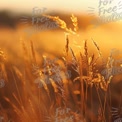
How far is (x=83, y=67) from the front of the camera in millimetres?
2326

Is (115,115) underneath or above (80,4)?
underneath

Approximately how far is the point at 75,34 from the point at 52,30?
0.15 metres

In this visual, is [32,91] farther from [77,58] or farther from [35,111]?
[77,58]

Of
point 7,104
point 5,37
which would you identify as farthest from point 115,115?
point 5,37

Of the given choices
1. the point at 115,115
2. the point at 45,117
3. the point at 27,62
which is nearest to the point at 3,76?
the point at 27,62

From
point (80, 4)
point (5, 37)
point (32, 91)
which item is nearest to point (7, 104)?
point (32, 91)

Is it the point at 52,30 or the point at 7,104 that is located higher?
the point at 52,30

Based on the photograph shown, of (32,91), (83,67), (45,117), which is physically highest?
(83,67)

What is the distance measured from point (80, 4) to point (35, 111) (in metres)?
0.76

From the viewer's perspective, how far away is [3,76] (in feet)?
7.75

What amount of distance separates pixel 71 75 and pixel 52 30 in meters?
0.31

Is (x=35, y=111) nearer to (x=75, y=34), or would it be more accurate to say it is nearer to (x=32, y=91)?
A: (x=32, y=91)

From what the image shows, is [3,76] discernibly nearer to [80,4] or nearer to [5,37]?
[5,37]

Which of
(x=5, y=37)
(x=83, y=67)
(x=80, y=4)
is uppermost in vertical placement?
(x=80, y=4)
